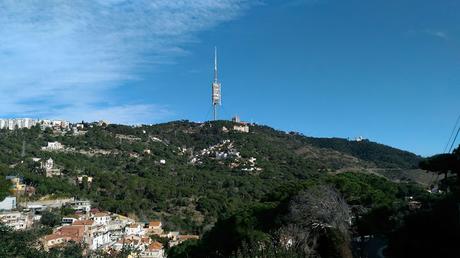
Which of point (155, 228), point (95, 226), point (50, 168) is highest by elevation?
point (50, 168)

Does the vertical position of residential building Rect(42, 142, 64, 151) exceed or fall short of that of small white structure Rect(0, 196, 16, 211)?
it exceeds it

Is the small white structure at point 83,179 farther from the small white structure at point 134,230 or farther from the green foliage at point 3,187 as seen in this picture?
the green foliage at point 3,187

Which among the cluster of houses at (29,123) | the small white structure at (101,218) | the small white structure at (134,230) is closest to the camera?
the small white structure at (134,230)

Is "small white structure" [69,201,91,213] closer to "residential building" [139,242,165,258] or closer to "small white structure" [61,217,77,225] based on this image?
"small white structure" [61,217,77,225]

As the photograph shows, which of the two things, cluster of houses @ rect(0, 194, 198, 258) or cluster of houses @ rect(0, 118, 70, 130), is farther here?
cluster of houses @ rect(0, 118, 70, 130)

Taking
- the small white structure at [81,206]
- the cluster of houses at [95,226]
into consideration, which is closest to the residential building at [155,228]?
the cluster of houses at [95,226]

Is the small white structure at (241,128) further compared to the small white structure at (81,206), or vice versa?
the small white structure at (241,128)

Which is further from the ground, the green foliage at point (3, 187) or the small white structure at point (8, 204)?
the green foliage at point (3, 187)

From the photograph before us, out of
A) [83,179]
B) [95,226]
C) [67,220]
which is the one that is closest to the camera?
[95,226]

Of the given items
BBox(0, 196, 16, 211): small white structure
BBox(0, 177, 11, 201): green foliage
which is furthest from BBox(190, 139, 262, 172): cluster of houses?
BBox(0, 177, 11, 201): green foliage

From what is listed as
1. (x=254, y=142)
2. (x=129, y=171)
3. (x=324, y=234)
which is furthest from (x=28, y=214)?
(x=254, y=142)

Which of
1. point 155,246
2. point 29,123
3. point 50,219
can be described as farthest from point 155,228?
point 29,123

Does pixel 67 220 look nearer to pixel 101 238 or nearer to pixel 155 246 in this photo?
pixel 101 238

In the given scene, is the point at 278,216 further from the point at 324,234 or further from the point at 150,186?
the point at 150,186
